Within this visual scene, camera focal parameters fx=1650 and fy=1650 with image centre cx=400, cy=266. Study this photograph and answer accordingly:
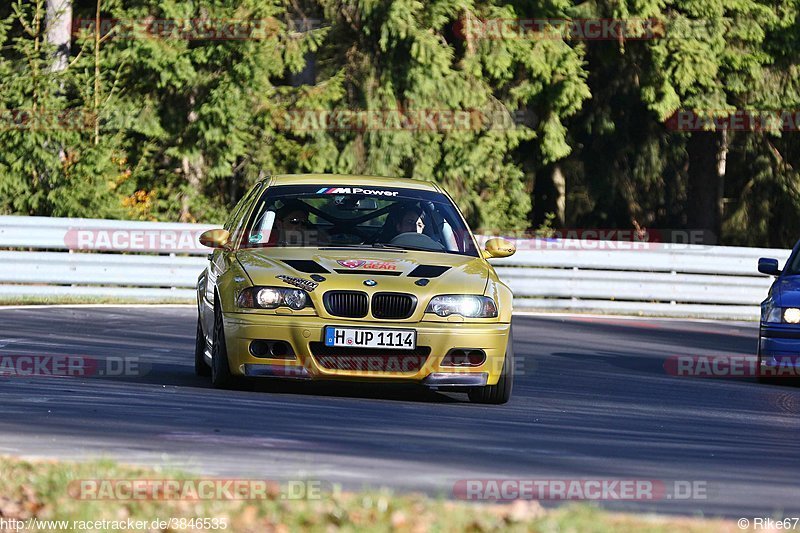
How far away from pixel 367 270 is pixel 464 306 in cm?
67

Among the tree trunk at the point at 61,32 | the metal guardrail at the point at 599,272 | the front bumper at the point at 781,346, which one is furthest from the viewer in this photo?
Result: the tree trunk at the point at 61,32

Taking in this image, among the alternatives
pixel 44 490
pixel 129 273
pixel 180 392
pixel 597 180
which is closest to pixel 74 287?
pixel 129 273

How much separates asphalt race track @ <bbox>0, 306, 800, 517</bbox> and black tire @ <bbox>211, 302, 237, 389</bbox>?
0.34 feet

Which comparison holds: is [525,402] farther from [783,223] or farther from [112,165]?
[783,223]

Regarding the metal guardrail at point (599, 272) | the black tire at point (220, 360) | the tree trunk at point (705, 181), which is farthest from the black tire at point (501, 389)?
the tree trunk at point (705, 181)

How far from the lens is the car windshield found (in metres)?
11.6

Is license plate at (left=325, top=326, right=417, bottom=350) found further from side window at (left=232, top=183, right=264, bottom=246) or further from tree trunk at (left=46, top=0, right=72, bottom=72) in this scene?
tree trunk at (left=46, top=0, right=72, bottom=72)

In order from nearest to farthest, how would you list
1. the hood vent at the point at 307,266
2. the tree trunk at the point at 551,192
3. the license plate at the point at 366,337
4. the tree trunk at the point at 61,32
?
1. the license plate at the point at 366,337
2. the hood vent at the point at 307,266
3. the tree trunk at the point at 61,32
4. the tree trunk at the point at 551,192

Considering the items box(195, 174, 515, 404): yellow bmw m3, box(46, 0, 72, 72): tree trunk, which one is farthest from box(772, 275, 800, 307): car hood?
box(46, 0, 72, 72): tree trunk

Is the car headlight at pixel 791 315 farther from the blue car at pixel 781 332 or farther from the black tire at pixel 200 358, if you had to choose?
the black tire at pixel 200 358

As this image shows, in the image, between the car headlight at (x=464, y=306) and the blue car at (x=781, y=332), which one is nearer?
the car headlight at (x=464, y=306)

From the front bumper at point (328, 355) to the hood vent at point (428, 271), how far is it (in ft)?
1.20

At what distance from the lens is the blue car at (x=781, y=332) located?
14.4 m

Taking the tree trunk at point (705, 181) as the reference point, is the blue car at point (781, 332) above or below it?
above
